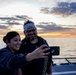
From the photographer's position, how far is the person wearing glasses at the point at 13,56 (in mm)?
3262

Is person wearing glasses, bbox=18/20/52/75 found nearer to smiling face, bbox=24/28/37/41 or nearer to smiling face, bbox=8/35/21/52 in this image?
smiling face, bbox=24/28/37/41

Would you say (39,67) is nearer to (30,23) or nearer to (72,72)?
(30,23)

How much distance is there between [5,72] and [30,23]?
5.20 ft

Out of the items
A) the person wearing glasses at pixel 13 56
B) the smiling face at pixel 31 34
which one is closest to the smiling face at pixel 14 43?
the person wearing glasses at pixel 13 56

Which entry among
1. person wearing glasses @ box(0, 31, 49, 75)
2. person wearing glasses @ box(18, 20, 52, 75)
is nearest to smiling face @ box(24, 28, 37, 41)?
person wearing glasses @ box(18, 20, 52, 75)

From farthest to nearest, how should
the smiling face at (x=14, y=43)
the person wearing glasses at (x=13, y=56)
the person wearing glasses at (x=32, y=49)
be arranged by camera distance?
the person wearing glasses at (x=32, y=49) < the smiling face at (x=14, y=43) < the person wearing glasses at (x=13, y=56)

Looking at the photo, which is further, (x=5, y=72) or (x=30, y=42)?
(x=30, y=42)

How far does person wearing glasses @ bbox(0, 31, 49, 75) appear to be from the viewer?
3262mm

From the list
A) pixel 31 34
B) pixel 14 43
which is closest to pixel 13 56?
pixel 14 43

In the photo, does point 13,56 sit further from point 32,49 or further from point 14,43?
point 32,49

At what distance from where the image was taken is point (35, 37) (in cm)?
531

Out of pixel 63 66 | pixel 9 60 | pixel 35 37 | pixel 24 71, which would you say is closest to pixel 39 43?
pixel 35 37

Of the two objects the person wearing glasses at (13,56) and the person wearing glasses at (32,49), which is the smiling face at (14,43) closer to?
the person wearing glasses at (13,56)

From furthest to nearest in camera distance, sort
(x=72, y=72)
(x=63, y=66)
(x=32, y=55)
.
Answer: (x=63, y=66) < (x=72, y=72) < (x=32, y=55)
